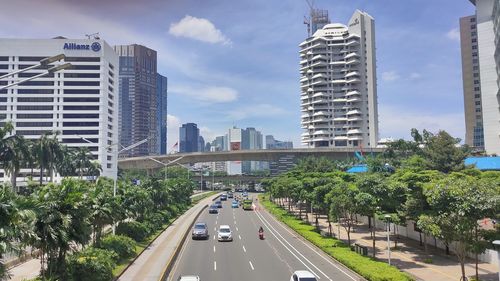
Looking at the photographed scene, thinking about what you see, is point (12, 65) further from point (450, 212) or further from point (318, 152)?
point (450, 212)

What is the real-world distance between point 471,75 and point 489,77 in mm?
83728

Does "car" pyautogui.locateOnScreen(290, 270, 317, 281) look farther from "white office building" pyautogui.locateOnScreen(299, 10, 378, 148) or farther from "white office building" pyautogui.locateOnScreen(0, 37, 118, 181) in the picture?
"white office building" pyautogui.locateOnScreen(299, 10, 378, 148)

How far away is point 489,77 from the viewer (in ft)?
398

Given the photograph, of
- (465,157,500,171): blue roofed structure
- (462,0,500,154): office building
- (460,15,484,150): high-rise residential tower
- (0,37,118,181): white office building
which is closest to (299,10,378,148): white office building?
(460,15,484,150): high-rise residential tower

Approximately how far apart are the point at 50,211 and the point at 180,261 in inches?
662

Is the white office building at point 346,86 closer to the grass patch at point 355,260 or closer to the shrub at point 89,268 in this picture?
the grass patch at point 355,260

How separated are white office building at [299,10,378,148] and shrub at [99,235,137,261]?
163 m

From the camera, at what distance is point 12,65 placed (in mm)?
147875

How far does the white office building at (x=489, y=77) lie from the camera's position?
11669 cm

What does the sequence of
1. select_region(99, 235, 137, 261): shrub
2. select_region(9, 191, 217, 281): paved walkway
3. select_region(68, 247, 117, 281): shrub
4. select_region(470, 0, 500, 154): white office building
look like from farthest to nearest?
select_region(470, 0, 500, 154): white office building < select_region(99, 235, 137, 261): shrub < select_region(9, 191, 217, 281): paved walkway < select_region(68, 247, 117, 281): shrub

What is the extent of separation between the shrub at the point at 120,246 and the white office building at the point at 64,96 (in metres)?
117

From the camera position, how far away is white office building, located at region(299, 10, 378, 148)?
7421 inches

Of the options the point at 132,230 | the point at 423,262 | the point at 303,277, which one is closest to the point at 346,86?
the point at 423,262

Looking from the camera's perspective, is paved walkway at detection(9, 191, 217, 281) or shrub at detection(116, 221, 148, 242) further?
shrub at detection(116, 221, 148, 242)
